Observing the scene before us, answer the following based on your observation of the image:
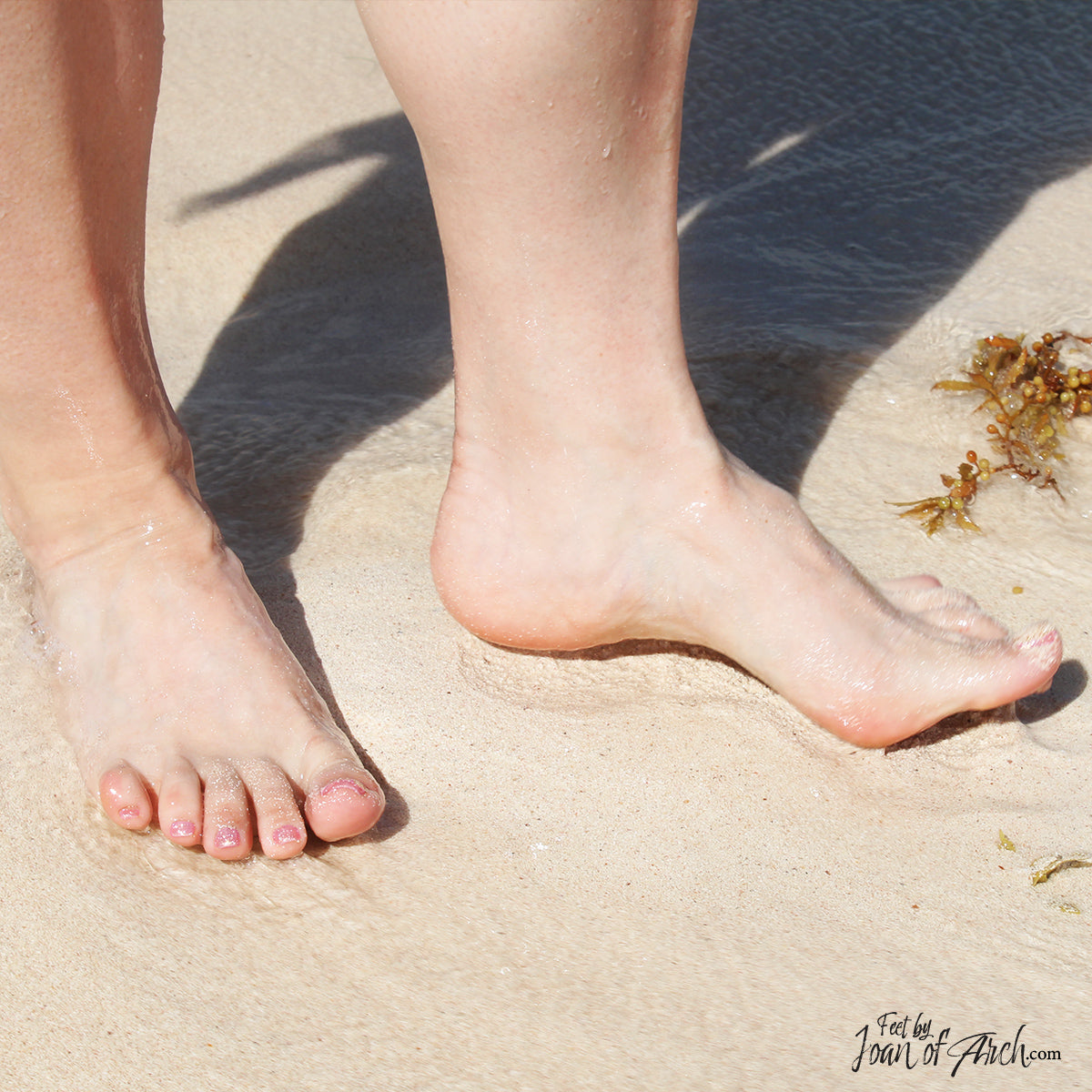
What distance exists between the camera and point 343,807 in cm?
132

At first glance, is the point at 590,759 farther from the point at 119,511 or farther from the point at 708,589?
the point at 119,511

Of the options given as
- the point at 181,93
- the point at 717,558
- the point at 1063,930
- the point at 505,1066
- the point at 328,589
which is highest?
the point at 181,93

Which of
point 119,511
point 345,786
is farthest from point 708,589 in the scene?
point 119,511

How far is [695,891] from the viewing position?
131cm

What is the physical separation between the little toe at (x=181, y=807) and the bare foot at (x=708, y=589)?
40 centimetres

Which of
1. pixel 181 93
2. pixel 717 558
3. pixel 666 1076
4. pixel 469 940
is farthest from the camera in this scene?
pixel 181 93

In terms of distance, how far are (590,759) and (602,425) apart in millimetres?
403

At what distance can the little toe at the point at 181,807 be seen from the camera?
1.35 m

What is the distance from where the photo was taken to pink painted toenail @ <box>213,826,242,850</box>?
4.35ft

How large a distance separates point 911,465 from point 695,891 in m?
0.94

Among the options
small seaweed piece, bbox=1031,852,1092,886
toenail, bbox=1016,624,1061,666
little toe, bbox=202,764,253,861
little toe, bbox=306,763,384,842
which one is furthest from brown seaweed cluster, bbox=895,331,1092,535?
little toe, bbox=202,764,253,861

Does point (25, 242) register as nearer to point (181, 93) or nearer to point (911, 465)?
point (911, 465)

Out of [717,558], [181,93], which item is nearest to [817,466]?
[717,558]

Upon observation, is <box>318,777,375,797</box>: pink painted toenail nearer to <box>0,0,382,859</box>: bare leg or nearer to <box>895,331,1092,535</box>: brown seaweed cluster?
<box>0,0,382,859</box>: bare leg
